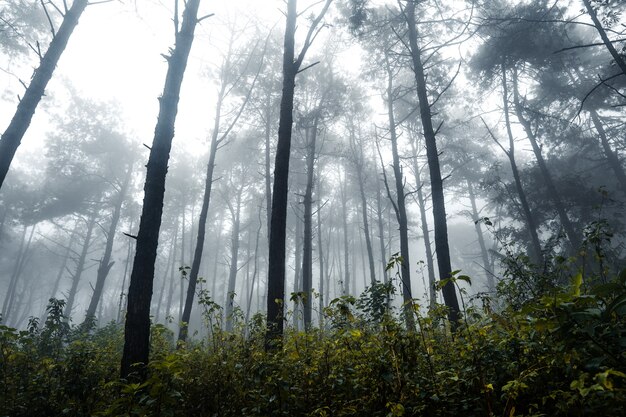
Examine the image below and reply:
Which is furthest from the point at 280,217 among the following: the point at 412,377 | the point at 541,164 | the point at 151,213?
the point at 541,164

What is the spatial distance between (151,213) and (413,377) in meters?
3.64

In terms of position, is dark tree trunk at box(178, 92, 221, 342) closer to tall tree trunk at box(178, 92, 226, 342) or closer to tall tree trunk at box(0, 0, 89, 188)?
tall tree trunk at box(178, 92, 226, 342)

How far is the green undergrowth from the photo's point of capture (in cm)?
174

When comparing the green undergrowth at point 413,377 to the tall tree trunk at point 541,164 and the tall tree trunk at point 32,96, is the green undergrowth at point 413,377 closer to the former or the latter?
the tall tree trunk at point 32,96

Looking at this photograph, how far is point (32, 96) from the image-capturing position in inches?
259

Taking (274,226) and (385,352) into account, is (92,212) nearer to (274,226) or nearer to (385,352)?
(274,226)

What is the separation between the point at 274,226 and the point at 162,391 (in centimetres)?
388

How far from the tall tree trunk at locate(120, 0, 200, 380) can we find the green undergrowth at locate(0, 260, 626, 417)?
0.53 metres

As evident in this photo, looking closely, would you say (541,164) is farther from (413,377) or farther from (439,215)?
(413,377)

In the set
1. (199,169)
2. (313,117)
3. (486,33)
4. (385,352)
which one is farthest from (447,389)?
(199,169)

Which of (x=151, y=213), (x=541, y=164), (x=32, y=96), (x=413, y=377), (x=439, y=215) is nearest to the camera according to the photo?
(x=413, y=377)

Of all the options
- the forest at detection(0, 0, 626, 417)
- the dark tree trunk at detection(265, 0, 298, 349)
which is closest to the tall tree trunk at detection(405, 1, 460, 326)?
the forest at detection(0, 0, 626, 417)

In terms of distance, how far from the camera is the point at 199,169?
22.5m

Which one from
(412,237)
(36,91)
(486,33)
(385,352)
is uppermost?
(486,33)
